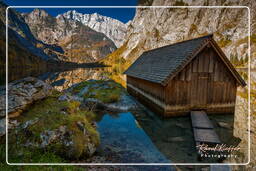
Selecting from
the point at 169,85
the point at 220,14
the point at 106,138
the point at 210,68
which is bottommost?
the point at 106,138

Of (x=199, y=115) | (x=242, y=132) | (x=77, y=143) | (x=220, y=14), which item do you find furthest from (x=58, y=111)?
(x=220, y=14)

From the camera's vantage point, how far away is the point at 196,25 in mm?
57094

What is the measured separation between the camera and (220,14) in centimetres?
4506

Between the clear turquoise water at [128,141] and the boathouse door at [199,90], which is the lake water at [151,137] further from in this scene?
the boathouse door at [199,90]

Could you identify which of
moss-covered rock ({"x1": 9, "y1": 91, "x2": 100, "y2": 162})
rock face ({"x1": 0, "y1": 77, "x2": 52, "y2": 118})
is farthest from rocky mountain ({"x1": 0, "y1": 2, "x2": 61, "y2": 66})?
moss-covered rock ({"x1": 9, "y1": 91, "x2": 100, "y2": 162})

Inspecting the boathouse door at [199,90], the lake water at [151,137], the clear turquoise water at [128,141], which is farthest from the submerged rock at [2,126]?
the boathouse door at [199,90]

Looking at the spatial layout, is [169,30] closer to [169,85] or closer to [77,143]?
[169,85]

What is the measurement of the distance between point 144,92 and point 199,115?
7.06 meters

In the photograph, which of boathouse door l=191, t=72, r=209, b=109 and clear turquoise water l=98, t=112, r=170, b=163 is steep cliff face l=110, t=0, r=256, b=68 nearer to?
boathouse door l=191, t=72, r=209, b=109

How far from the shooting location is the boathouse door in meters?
13.0

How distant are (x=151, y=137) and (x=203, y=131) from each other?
3.30m

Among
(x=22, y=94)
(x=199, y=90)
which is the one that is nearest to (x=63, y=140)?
(x=22, y=94)

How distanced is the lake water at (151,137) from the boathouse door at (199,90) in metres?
1.42

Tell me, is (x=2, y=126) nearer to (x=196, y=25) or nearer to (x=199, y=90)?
(x=199, y=90)
